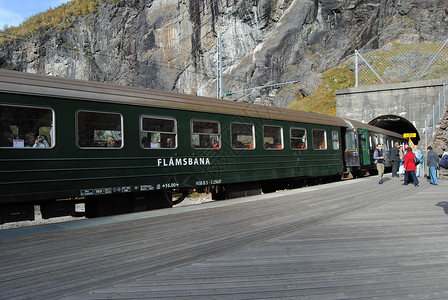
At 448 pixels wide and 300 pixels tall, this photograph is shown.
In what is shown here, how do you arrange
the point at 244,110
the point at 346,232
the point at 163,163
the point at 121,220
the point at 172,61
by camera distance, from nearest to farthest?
1. the point at 346,232
2. the point at 121,220
3. the point at 163,163
4. the point at 244,110
5. the point at 172,61

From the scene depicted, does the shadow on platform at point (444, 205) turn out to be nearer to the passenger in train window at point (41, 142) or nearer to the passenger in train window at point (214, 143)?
the passenger in train window at point (214, 143)

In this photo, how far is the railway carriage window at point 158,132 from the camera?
8594 millimetres

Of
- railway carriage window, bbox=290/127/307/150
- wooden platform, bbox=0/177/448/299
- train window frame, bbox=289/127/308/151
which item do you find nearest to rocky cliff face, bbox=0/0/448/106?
train window frame, bbox=289/127/308/151

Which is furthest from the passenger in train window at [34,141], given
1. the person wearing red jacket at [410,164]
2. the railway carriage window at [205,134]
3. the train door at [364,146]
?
the train door at [364,146]

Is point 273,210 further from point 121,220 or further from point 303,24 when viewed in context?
point 303,24

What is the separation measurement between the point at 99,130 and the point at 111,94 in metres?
0.89

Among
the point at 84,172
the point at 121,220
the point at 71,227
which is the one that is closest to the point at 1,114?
the point at 84,172

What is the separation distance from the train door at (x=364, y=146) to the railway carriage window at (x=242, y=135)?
8.60 metres

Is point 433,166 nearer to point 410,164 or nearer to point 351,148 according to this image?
point 410,164

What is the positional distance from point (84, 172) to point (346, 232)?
5.24 meters

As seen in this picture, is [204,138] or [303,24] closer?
[204,138]

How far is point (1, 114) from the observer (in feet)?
21.4

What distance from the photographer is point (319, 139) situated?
14938mm

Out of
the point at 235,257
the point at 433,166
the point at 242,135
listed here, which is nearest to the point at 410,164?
the point at 433,166
